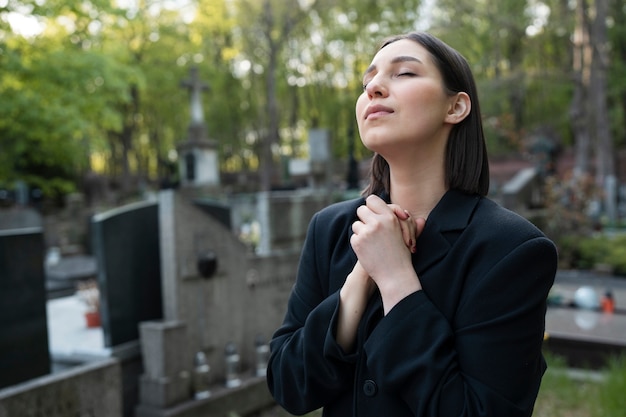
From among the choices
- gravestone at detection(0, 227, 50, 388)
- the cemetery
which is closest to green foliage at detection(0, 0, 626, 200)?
the cemetery

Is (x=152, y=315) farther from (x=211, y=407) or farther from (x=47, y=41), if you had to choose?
(x=47, y=41)

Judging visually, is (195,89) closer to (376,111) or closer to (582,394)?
(582,394)

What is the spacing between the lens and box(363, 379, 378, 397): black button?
1.42 meters

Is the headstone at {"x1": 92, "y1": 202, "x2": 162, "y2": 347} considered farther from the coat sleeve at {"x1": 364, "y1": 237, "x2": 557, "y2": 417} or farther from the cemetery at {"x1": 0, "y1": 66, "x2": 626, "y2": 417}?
the coat sleeve at {"x1": 364, "y1": 237, "x2": 557, "y2": 417}

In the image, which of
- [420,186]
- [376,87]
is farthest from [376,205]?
[376,87]

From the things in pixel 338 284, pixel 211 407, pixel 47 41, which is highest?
pixel 47 41

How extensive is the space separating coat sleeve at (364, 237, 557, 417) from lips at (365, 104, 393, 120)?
45cm

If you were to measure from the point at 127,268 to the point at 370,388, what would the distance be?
15.6 feet

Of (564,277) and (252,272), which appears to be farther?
(564,277)

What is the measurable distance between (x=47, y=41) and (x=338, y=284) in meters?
17.7

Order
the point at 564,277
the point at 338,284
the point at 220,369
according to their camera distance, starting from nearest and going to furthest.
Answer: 1. the point at 338,284
2. the point at 220,369
3. the point at 564,277

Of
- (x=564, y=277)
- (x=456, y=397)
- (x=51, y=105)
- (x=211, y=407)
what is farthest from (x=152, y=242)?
(x=51, y=105)

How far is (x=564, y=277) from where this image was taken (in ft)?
37.1

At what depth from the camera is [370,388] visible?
4.68 feet
